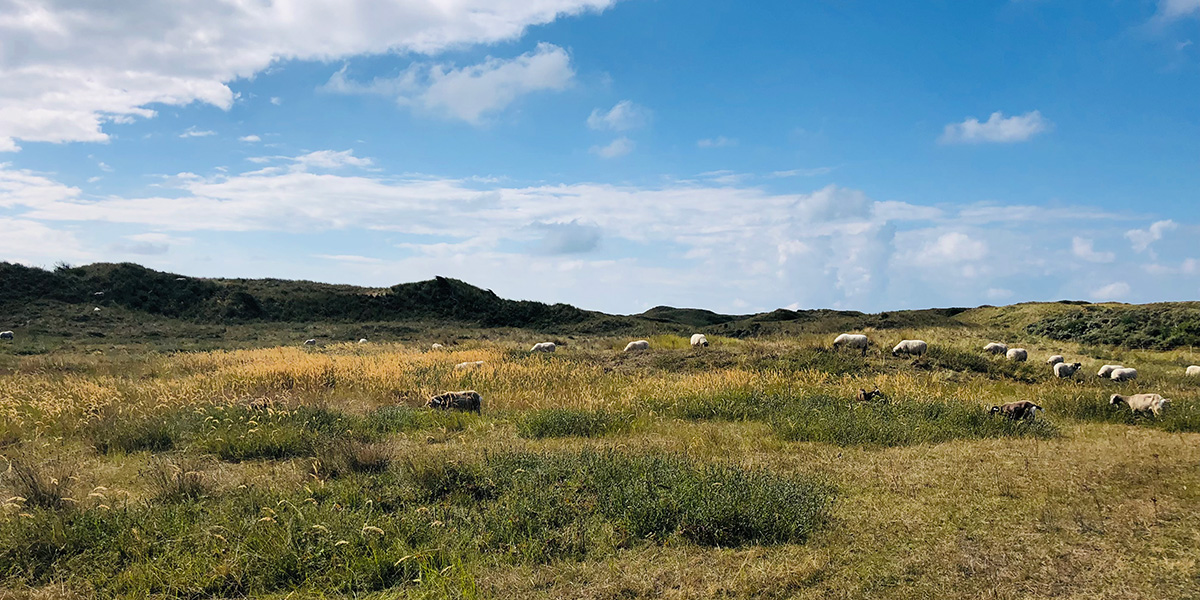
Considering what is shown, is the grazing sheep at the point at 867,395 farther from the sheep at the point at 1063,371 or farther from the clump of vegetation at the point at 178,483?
the clump of vegetation at the point at 178,483

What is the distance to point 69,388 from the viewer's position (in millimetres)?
12523

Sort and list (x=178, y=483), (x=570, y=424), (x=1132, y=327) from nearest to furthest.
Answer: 1. (x=178, y=483)
2. (x=570, y=424)
3. (x=1132, y=327)

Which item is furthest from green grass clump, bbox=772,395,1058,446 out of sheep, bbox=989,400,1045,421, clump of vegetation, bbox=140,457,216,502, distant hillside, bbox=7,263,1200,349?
distant hillside, bbox=7,263,1200,349

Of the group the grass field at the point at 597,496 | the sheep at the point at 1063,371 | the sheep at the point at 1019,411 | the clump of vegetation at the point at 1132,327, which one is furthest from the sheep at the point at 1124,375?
the clump of vegetation at the point at 1132,327

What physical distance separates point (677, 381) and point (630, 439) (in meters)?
5.00

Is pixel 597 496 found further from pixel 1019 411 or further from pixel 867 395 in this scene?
pixel 1019 411

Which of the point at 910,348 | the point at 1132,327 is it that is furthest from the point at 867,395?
the point at 1132,327

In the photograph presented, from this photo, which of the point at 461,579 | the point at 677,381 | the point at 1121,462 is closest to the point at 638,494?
the point at 461,579

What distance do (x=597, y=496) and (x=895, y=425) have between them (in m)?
5.49

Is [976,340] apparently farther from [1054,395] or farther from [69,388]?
[69,388]

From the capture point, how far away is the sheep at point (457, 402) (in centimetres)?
1114

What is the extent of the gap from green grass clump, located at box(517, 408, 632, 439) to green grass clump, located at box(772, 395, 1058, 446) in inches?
94.1

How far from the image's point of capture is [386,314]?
47219mm

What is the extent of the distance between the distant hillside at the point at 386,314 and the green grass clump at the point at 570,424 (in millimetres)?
19717
